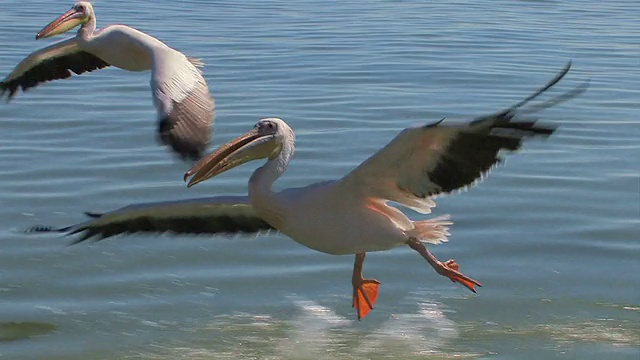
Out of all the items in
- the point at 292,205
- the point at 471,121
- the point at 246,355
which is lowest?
the point at 246,355

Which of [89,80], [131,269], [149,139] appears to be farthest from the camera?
[89,80]

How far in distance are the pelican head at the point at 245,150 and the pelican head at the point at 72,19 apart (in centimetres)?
365

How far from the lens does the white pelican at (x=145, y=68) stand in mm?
9133

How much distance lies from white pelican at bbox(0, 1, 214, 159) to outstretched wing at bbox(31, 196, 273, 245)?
62 cm

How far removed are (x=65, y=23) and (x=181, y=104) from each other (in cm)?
239

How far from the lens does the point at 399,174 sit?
7.65m

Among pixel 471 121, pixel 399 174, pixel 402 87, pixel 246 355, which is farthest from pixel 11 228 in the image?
pixel 402 87

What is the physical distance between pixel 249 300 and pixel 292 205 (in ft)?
4.12

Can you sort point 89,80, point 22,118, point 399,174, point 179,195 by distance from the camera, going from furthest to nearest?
point 89,80, point 22,118, point 179,195, point 399,174

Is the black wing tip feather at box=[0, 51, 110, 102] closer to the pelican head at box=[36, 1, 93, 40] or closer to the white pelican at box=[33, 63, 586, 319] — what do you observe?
the pelican head at box=[36, 1, 93, 40]

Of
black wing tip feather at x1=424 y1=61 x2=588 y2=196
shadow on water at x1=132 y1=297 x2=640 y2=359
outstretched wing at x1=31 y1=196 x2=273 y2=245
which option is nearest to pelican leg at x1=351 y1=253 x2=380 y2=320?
shadow on water at x1=132 y1=297 x2=640 y2=359

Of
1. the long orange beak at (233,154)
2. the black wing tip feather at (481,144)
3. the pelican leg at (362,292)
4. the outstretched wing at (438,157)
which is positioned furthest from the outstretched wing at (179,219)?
the black wing tip feather at (481,144)

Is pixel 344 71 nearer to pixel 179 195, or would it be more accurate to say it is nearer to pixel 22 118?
pixel 22 118

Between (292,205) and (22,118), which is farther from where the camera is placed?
(22,118)
